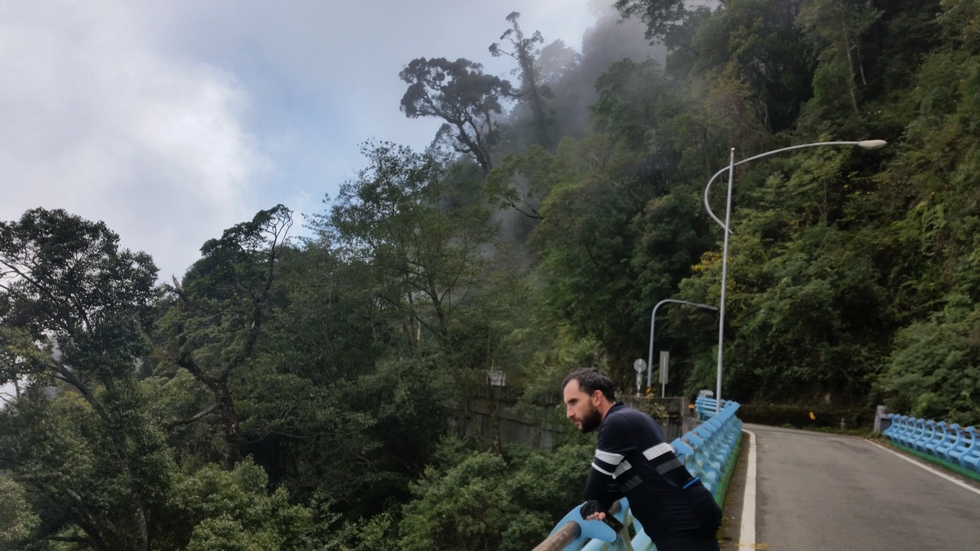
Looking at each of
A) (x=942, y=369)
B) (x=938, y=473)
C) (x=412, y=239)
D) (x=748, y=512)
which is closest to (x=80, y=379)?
(x=412, y=239)

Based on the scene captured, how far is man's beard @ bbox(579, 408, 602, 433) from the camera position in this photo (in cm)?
354

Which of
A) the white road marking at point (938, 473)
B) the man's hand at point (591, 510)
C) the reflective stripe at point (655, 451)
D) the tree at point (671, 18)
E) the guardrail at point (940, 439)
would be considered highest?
the tree at point (671, 18)

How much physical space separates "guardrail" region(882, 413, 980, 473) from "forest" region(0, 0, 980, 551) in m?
1.42

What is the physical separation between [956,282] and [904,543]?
19.6m

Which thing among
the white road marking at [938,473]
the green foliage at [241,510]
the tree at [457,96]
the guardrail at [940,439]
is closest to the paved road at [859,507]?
the white road marking at [938,473]

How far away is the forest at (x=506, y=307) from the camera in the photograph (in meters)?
21.6

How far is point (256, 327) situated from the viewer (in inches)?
1176

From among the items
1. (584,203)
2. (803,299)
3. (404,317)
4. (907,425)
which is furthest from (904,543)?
(584,203)

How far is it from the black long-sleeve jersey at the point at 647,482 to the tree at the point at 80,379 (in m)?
21.3

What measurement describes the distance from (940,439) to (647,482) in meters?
15.9

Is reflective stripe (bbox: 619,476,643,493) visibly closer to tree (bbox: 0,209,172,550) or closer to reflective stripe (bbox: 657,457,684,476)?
reflective stripe (bbox: 657,457,684,476)

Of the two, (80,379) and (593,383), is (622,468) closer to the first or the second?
(593,383)

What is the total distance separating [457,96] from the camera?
71562mm

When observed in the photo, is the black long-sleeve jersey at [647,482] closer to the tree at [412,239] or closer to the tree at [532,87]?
the tree at [412,239]
